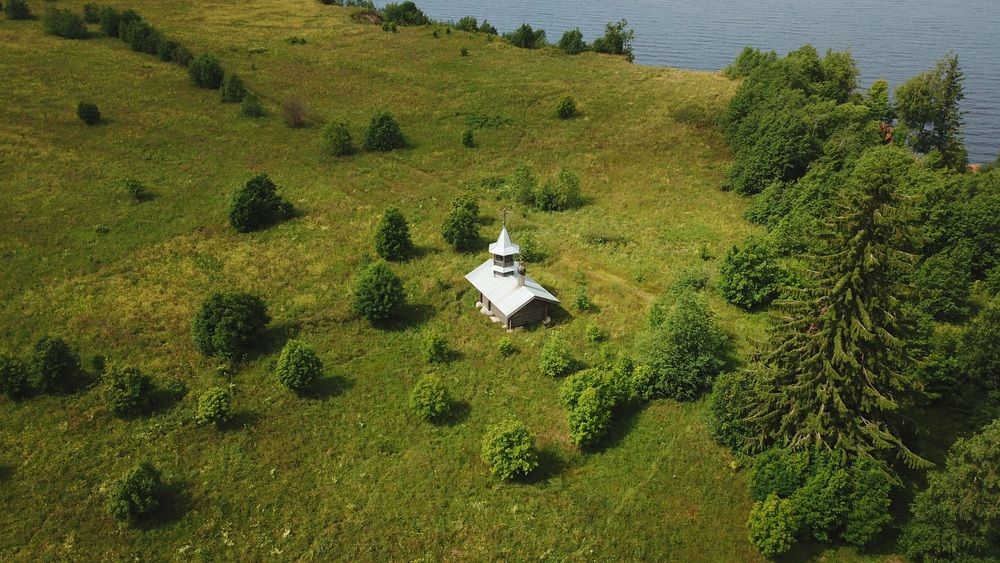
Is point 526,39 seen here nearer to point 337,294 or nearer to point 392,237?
point 392,237

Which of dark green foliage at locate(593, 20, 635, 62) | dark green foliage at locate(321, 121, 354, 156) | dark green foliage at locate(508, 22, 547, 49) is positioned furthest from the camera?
dark green foliage at locate(508, 22, 547, 49)

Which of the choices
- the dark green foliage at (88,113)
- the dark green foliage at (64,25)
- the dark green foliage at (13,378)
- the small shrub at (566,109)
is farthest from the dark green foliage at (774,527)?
the dark green foliage at (64,25)

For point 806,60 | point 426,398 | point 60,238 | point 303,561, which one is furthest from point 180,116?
point 806,60

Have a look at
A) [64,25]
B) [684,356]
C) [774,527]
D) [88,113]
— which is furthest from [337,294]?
[64,25]

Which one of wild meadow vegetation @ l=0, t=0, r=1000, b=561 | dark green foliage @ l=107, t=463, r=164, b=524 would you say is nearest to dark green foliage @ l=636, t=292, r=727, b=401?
wild meadow vegetation @ l=0, t=0, r=1000, b=561

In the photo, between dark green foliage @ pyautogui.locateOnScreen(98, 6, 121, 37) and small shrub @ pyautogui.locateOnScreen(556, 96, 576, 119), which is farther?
dark green foliage @ pyautogui.locateOnScreen(98, 6, 121, 37)

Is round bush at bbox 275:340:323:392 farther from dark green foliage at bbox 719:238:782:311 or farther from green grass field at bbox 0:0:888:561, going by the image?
dark green foliage at bbox 719:238:782:311

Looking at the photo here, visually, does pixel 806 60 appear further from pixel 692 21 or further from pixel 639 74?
pixel 692 21
